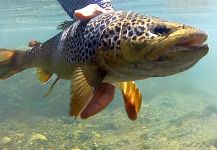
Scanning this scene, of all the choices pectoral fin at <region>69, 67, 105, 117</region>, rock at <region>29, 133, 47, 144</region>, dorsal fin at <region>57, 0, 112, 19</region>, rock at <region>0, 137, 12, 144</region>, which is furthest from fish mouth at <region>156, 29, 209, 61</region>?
rock at <region>0, 137, 12, 144</region>

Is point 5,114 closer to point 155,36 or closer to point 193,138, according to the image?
point 193,138

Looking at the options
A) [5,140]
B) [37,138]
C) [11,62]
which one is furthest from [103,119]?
[11,62]

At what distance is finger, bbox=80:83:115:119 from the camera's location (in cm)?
366

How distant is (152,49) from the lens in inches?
109

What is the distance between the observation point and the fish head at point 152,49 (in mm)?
2660

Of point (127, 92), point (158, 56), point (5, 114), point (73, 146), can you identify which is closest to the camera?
point (158, 56)

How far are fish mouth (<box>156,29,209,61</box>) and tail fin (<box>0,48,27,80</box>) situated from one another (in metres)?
2.24

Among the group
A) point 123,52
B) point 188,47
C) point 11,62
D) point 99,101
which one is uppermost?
point 188,47

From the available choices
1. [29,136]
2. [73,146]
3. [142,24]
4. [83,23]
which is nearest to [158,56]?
Answer: [142,24]

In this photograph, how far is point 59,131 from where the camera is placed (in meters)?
18.1

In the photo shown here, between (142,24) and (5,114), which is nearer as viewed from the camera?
(142,24)

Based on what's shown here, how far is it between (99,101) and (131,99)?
0.36 meters

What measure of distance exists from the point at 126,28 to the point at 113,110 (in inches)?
878

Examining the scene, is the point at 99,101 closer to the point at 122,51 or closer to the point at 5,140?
the point at 122,51
